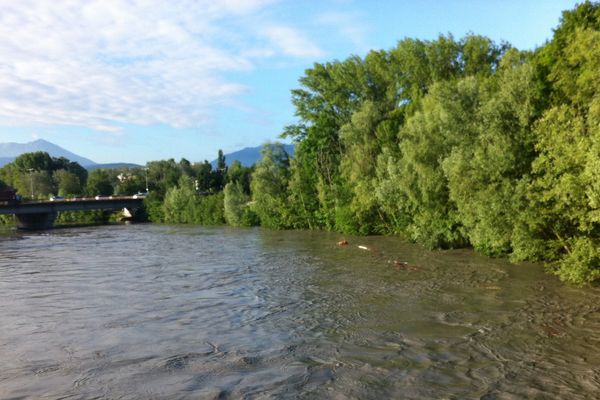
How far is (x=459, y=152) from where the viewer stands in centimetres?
2989

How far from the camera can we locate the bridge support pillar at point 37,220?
315 ft

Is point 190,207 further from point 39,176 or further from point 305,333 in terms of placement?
point 39,176

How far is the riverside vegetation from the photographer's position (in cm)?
2314

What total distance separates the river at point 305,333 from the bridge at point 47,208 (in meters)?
62.8

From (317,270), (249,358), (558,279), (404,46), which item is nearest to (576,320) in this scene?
(558,279)

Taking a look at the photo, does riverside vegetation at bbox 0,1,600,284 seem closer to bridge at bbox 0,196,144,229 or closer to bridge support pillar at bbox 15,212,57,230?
bridge at bbox 0,196,144,229

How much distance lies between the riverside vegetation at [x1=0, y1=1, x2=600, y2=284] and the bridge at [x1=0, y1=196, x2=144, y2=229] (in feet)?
137

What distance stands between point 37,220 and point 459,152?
90680 mm

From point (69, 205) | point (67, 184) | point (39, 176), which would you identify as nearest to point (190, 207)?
point (69, 205)

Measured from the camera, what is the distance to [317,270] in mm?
31453

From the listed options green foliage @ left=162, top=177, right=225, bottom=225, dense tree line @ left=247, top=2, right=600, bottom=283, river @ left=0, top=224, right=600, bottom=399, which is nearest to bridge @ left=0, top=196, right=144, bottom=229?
green foliage @ left=162, top=177, right=225, bottom=225

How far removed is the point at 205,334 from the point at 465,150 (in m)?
19.6

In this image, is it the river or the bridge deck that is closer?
the river

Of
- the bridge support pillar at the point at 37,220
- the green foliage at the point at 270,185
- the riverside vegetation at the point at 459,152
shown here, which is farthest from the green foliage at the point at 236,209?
the bridge support pillar at the point at 37,220
